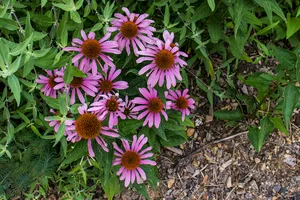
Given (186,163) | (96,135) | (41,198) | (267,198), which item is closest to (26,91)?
(96,135)

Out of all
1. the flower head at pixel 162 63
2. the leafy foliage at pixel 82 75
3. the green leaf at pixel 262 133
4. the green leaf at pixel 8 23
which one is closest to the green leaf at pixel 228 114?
the leafy foliage at pixel 82 75

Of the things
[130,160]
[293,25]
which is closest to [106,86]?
[130,160]

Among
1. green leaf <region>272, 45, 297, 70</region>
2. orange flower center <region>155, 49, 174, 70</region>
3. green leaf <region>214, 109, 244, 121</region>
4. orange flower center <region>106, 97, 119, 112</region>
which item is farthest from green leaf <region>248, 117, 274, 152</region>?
orange flower center <region>106, 97, 119, 112</region>

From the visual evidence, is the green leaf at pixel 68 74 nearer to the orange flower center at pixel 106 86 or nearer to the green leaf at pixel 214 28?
the orange flower center at pixel 106 86

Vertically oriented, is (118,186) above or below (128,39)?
below

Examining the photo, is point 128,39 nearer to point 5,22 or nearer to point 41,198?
point 5,22

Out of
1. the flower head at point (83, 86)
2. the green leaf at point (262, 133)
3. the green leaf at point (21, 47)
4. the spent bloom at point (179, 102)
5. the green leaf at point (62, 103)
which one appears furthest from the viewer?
the green leaf at point (262, 133)

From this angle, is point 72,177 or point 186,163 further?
point 186,163

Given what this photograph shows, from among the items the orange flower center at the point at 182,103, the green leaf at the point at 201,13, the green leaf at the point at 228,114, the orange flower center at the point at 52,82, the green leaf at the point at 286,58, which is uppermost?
the green leaf at the point at 201,13
